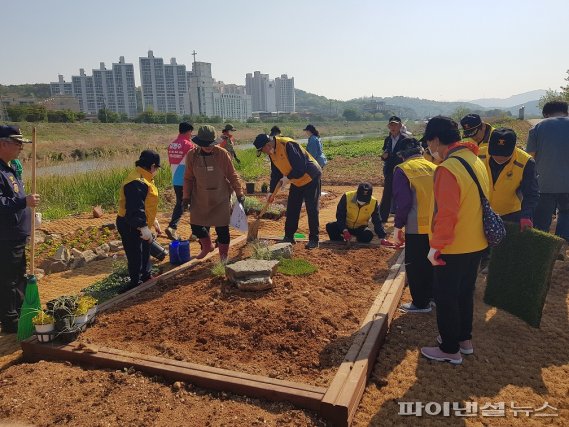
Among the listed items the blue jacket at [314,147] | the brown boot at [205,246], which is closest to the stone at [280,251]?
the brown boot at [205,246]

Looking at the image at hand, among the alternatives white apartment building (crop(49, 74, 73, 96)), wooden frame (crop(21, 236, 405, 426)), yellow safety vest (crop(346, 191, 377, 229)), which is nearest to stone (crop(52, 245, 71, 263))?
wooden frame (crop(21, 236, 405, 426))

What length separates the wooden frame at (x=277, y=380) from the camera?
2.65m

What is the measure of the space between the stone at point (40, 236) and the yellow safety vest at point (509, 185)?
22.2ft

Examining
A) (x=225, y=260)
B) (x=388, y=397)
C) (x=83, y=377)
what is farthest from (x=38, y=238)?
(x=388, y=397)

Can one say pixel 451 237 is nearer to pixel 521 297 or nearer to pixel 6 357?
pixel 521 297

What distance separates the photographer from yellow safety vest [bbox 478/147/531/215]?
14.0 feet

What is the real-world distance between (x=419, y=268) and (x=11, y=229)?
3818mm

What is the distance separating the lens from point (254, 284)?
418 centimetres

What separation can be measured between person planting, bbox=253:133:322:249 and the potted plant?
9.56 feet

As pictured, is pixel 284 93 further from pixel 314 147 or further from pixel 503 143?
pixel 503 143

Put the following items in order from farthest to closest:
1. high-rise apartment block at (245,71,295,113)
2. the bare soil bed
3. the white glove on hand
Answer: high-rise apartment block at (245,71,295,113), the white glove on hand, the bare soil bed

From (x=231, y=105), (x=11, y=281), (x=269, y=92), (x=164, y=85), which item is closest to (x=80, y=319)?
(x=11, y=281)

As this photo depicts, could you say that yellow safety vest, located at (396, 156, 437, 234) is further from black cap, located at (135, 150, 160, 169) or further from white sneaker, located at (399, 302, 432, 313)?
black cap, located at (135, 150, 160, 169)

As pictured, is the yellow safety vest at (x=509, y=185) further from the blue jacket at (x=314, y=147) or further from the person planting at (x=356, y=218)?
the blue jacket at (x=314, y=147)
